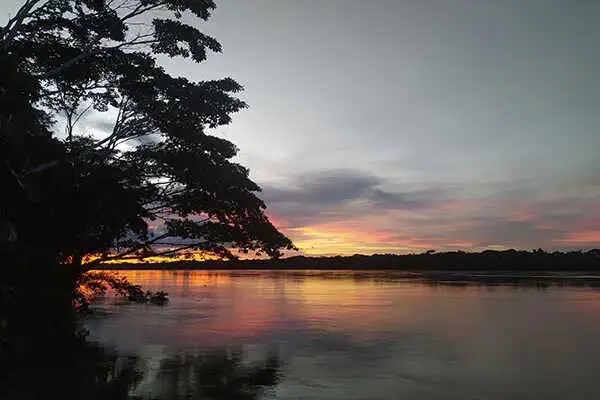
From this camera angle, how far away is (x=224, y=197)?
70.7ft

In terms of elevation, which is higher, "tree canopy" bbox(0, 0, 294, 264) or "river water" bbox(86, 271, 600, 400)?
"tree canopy" bbox(0, 0, 294, 264)

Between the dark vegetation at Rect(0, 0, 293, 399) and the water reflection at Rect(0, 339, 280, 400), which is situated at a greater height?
the dark vegetation at Rect(0, 0, 293, 399)

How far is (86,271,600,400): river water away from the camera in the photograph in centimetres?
1416

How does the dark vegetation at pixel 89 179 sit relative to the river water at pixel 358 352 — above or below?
above

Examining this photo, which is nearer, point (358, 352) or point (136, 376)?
point (136, 376)

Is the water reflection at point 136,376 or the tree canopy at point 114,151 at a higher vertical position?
the tree canopy at point 114,151

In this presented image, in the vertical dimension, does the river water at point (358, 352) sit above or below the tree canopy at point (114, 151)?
below

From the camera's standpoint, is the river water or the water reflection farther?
the river water

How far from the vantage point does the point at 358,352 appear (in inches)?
786

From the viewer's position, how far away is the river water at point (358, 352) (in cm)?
1416

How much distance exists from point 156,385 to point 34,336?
175 inches

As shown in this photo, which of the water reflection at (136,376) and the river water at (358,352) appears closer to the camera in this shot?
the water reflection at (136,376)

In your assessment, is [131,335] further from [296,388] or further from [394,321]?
[394,321]

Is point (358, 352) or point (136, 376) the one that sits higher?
point (136, 376)
